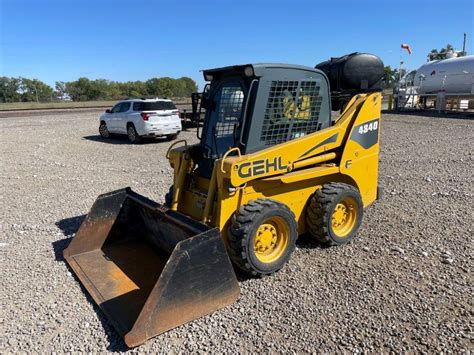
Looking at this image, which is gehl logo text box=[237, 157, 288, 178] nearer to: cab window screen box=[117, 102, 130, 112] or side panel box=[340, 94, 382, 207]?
side panel box=[340, 94, 382, 207]

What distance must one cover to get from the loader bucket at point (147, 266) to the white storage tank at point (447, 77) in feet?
74.4

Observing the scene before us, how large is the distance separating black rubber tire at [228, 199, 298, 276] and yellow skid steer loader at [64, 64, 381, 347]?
0.04ft

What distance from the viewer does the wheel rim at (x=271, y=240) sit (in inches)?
164

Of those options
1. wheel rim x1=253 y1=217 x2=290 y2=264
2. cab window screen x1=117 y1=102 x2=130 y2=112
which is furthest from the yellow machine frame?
cab window screen x1=117 y1=102 x2=130 y2=112

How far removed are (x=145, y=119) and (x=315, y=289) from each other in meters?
11.7

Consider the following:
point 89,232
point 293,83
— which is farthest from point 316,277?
point 89,232

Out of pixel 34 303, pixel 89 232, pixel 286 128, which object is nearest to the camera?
A: pixel 34 303

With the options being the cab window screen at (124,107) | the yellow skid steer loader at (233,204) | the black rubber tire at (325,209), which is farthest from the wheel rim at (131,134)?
the black rubber tire at (325,209)

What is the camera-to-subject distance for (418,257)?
4.69 meters

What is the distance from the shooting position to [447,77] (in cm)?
2331

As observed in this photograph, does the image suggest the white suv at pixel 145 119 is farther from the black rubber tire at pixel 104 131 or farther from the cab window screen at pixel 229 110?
the cab window screen at pixel 229 110

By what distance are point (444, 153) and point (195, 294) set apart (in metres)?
9.92

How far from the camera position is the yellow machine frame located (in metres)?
4.09

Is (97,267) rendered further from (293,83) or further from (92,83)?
(92,83)
